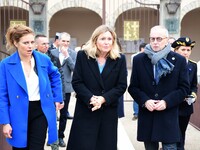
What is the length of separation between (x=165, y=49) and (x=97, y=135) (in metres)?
1.20

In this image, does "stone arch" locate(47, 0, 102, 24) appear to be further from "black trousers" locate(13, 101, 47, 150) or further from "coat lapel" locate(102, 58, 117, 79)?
"black trousers" locate(13, 101, 47, 150)

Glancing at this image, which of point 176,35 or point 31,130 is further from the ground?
point 176,35

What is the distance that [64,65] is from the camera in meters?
6.37

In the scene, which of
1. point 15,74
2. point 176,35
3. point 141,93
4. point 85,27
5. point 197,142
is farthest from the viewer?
point 85,27

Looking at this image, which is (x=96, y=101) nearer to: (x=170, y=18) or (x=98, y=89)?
(x=98, y=89)

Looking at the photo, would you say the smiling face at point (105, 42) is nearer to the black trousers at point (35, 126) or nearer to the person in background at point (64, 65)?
the black trousers at point (35, 126)

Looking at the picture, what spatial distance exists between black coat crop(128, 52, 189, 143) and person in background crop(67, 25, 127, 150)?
301 millimetres

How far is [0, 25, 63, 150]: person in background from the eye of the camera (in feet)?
11.9

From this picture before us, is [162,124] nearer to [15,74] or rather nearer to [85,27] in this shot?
[15,74]

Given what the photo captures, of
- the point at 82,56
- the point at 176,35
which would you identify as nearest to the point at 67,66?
the point at 82,56

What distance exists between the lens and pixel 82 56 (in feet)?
13.3

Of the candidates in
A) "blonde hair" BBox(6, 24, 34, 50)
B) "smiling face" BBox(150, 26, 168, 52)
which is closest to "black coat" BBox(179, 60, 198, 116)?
"smiling face" BBox(150, 26, 168, 52)

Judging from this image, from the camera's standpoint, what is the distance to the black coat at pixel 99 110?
3.97 meters

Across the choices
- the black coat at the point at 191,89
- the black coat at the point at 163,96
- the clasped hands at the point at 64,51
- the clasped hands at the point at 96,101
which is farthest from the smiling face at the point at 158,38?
the clasped hands at the point at 64,51
